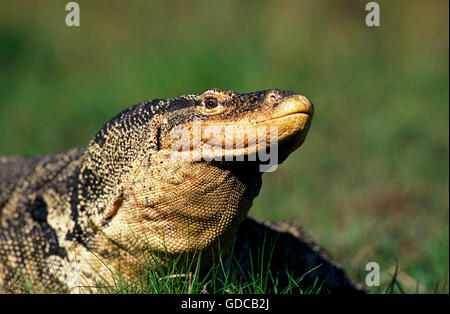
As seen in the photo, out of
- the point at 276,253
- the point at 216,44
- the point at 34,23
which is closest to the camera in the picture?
the point at 276,253

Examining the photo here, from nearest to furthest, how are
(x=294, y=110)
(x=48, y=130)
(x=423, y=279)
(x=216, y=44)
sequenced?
(x=294, y=110)
(x=423, y=279)
(x=48, y=130)
(x=216, y=44)

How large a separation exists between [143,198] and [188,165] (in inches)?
12.5

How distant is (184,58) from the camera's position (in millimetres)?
9125

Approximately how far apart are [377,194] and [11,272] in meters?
4.34

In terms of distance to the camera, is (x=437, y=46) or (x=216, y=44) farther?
(x=437, y=46)

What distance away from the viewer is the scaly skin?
3.36 meters

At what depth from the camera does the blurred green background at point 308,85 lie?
273 inches

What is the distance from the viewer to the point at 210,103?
3.48 meters

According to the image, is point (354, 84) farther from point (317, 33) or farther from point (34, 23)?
point (34, 23)
